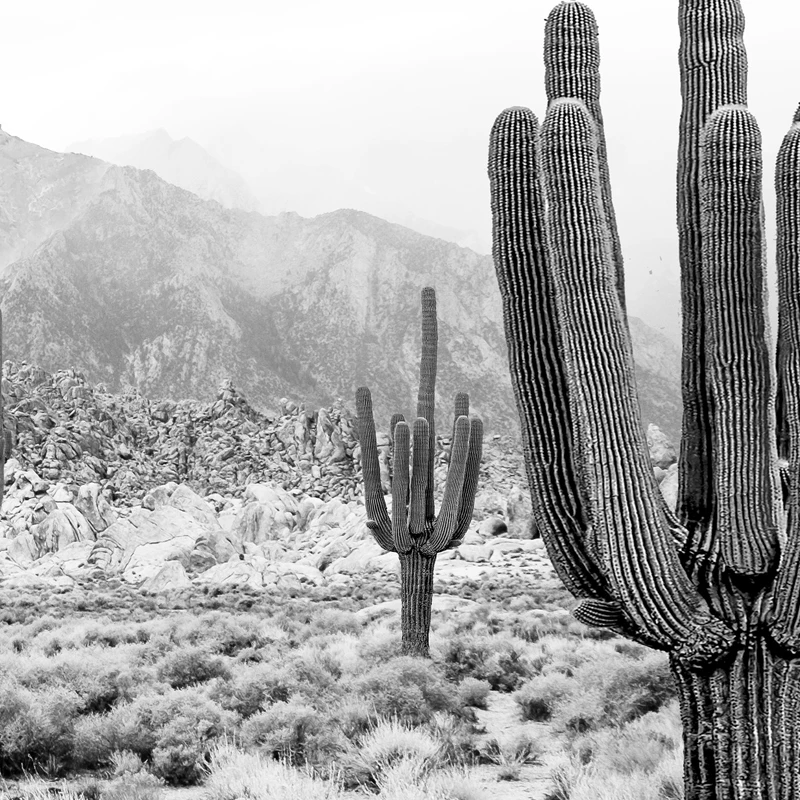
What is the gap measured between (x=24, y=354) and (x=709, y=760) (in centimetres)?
9805

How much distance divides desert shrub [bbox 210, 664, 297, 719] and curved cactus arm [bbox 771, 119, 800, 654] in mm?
6510

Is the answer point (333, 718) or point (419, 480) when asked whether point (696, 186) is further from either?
point (419, 480)

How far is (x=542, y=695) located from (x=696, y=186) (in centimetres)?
710

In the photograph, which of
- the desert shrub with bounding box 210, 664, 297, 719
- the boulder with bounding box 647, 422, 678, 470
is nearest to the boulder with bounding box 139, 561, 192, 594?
the boulder with bounding box 647, 422, 678, 470

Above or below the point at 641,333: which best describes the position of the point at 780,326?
below

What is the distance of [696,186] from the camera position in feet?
19.3

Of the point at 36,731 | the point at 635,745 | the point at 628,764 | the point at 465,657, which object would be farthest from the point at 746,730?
the point at 465,657

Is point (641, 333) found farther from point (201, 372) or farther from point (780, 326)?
point (780, 326)

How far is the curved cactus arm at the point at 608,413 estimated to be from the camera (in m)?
5.31

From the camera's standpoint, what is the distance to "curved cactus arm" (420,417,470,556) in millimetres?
13352

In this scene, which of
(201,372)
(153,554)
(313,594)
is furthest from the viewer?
(201,372)

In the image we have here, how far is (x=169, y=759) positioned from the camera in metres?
8.17

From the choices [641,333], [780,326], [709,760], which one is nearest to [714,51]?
[780,326]

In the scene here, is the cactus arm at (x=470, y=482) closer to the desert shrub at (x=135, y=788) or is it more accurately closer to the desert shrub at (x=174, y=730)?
the desert shrub at (x=174, y=730)
